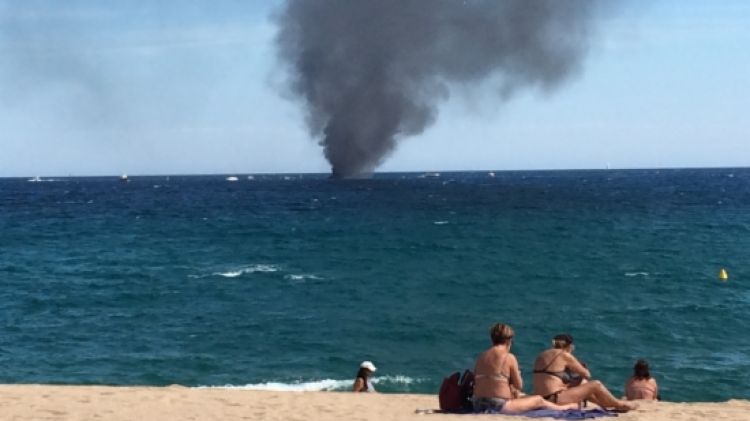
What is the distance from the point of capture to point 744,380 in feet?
84.0

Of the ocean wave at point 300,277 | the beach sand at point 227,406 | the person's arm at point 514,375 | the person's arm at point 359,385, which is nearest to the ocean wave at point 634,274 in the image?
the ocean wave at point 300,277

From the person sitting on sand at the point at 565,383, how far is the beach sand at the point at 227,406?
1.40 ft

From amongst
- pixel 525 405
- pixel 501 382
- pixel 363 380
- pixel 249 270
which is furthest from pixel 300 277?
pixel 525 405

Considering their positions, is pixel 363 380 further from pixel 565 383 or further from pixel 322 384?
pixel 322 384

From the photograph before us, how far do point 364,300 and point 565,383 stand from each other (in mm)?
25760

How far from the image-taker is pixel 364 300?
39094 mm

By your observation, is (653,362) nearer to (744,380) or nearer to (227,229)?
(744,380)

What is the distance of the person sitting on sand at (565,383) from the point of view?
13.4 metres

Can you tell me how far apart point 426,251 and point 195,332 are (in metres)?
26.6

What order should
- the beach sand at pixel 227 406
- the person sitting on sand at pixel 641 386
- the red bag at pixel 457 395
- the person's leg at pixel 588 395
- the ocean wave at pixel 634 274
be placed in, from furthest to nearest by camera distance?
the ocean wave at pixel 634 274
the person sitting on sand at pixel 641 386
the red bag at pixel 457 395
the person's leg at pixel 588 395
the beach sand at pixel 227 406

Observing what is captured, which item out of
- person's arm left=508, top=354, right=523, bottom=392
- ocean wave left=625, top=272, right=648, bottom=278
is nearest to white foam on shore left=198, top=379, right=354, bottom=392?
person's arm left=508, top=354, right=523, bottom=392

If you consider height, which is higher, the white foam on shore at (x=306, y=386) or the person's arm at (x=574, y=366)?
the person's arm at (x=574, y=366)

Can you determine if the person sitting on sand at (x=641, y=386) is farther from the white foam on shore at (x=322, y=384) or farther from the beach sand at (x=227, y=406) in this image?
the white foam on shore at (x=322, y=384)

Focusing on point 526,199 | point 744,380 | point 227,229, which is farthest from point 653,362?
point 526,199
